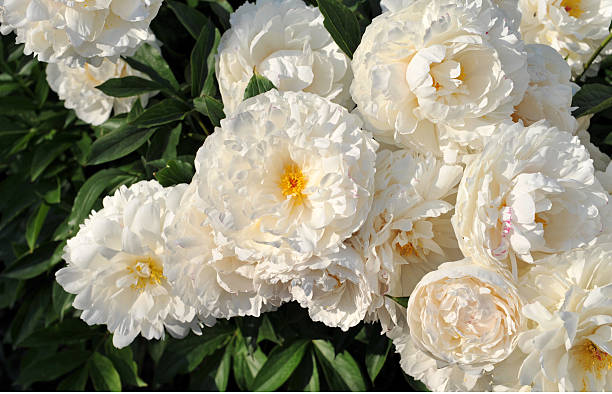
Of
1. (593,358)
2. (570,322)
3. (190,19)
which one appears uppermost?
(190,19)

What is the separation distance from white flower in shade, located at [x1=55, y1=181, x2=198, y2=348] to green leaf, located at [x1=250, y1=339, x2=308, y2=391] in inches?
15.1

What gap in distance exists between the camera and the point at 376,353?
1281mm

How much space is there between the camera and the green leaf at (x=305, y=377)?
143 cm

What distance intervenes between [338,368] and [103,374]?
0.60 m

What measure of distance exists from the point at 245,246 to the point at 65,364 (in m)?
0.98

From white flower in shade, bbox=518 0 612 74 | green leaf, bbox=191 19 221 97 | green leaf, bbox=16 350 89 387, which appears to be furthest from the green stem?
green leaf, bbox=16 350 89 387

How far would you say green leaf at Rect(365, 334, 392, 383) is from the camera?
4.14 feet

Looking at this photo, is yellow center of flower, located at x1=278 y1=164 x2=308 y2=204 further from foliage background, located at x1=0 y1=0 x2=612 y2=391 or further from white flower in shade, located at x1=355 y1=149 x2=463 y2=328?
foliage background, located at x1=0 y1=0 x2=612 y2=391

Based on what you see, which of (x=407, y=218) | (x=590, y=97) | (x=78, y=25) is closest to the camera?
(x=407, y=218)

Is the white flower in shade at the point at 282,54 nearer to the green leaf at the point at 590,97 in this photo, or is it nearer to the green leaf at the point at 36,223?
the green leaf at the point at 590,97

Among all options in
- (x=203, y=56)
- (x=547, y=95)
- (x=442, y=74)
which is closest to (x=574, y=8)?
(x=547, y=95)

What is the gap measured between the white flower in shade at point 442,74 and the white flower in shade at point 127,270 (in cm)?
36

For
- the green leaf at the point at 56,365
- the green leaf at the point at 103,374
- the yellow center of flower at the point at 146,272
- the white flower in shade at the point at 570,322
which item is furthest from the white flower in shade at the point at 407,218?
the green leaf at the point at 56,365

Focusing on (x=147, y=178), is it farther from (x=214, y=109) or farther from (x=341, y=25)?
(x=341, y=25)
